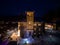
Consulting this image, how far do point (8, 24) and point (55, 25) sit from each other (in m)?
10.4

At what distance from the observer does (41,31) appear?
83.8 ft

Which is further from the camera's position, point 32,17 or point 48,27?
point 48,27

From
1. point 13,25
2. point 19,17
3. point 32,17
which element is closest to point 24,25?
point 32,17

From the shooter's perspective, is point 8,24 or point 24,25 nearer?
point 24,25

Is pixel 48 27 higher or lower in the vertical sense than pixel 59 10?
lower

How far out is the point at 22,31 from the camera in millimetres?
22719

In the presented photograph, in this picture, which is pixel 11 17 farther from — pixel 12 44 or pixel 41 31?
pixel 12 44

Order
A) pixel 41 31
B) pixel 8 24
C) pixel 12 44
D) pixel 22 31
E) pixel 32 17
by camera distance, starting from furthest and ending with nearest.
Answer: pixel 8 24 < pixel 32 17 < pixel 41 31 < pixel 22 31 < pixel 12 44

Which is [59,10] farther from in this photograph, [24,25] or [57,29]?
[24,25]

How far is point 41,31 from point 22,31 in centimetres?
424

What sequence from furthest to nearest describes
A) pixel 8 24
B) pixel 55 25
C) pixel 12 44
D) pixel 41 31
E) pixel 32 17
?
pixel 8 24 → pixel 55 25 → pixel 32 17 → pixel 41 31 → pixel 12 44

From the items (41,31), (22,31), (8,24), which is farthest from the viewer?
(8,24)

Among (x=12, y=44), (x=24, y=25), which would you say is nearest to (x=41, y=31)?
(x=24, y=25)

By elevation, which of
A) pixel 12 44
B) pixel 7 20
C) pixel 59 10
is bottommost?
pixel 12 44
